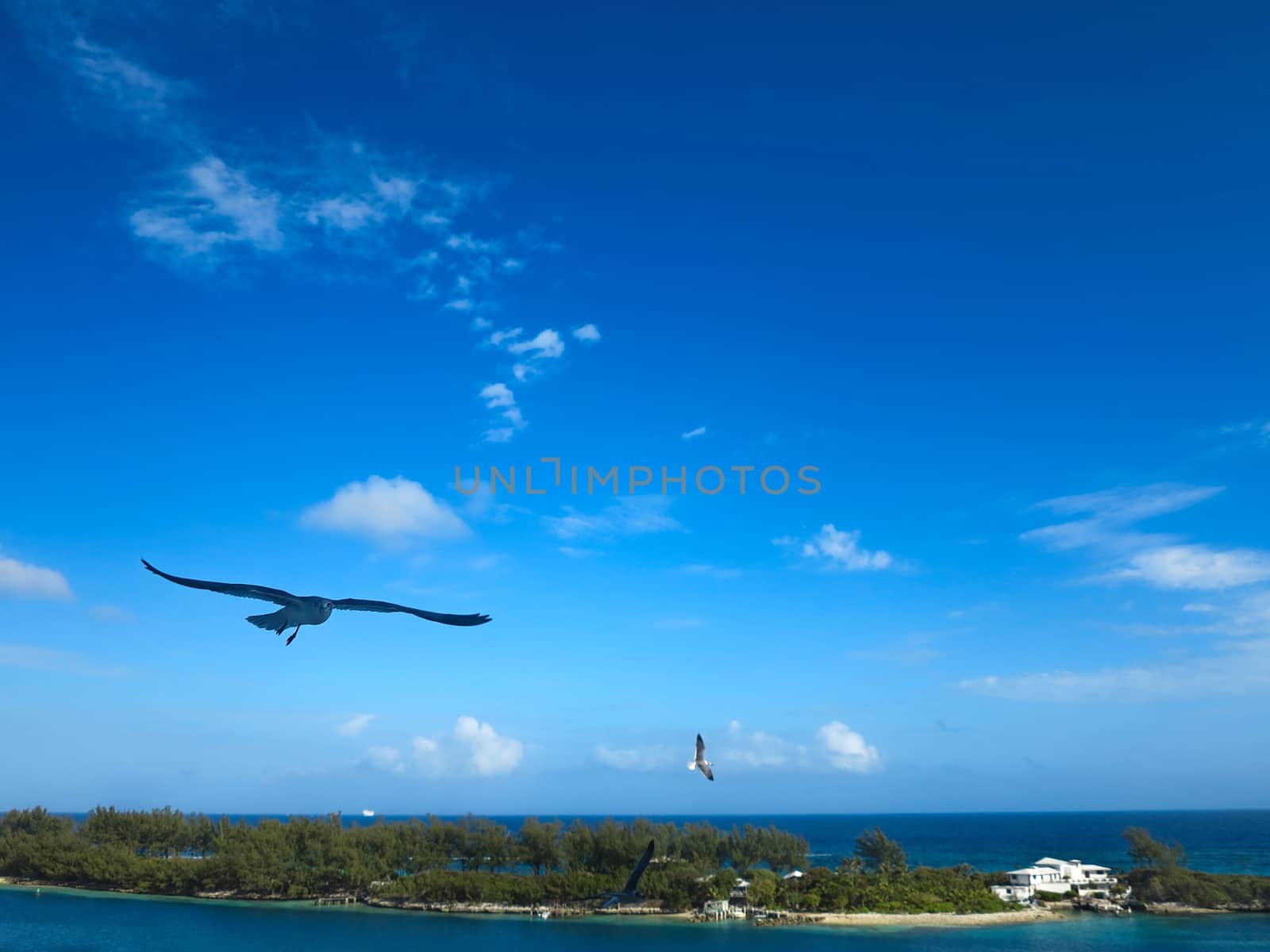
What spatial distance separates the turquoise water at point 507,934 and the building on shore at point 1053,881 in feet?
12.4

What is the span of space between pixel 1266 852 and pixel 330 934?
8926cm

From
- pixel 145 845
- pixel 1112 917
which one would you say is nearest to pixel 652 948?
pixel 1112 917

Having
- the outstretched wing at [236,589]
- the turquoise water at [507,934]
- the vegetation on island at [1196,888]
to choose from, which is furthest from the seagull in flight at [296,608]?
the vegetation on island at [1196,888]

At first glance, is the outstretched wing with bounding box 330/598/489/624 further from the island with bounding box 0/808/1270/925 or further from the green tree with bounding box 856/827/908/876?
the green tree with bounding box 856/827/908/876

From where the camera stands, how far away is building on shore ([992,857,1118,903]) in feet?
161

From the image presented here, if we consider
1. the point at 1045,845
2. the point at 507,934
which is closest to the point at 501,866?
the point at 507,934

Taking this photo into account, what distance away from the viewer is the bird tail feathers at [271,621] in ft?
31.7

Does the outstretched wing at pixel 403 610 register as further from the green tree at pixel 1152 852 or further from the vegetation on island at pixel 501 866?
the green tree at pixel 1152 852

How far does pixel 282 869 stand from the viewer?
53.6 m

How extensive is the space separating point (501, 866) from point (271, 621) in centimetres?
5089

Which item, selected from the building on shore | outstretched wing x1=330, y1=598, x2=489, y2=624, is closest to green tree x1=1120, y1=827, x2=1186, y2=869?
the building on shore

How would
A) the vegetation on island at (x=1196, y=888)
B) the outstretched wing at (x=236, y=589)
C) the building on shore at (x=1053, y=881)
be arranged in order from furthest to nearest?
1. the building on shore at (x=1053, y=881)
2. the vegetation on island at (x=1196, y=888)
3. the outstretched wing at (x=236, y=589)

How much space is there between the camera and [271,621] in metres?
9.75

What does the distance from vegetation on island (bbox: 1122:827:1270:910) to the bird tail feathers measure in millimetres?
53168
